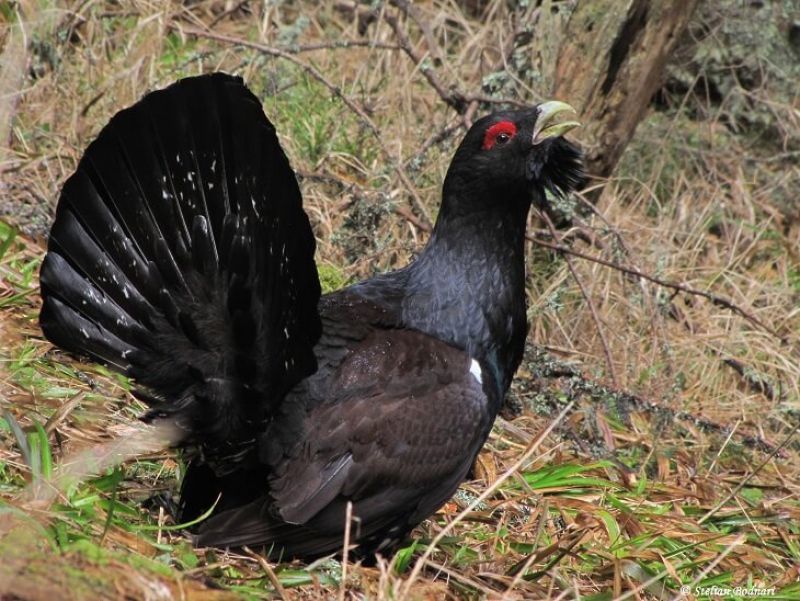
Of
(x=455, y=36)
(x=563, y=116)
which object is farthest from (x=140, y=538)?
(x=455, y=36)

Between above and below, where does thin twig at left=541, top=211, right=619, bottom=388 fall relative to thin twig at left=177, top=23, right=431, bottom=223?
below

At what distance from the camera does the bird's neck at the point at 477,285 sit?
4.42 m

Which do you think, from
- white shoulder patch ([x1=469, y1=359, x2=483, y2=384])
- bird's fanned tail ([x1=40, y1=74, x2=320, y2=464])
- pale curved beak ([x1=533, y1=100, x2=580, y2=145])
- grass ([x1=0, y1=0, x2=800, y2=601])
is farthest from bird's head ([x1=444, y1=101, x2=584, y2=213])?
grass ([x1=0, y1=0, x2=800, y2=601])

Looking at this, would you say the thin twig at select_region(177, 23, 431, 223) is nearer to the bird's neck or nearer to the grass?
the grass

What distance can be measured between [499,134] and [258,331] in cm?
130

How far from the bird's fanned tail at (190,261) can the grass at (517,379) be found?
0.45 meters

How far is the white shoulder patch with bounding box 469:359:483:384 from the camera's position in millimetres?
4312

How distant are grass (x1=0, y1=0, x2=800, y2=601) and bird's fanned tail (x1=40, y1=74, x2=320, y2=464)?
1.46 ft

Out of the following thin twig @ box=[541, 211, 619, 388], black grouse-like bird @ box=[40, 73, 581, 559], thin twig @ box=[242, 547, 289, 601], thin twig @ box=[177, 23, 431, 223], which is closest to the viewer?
thin twig @ box=[242, 547, 289, 601]

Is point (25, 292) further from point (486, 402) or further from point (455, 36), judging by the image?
point (455, 36)

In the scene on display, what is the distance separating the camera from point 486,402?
4.25 m

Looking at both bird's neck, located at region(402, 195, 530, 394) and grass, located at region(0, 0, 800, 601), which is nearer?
grass, located at region(0, 0, 800, 601)

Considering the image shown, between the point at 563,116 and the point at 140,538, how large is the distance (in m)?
2.41

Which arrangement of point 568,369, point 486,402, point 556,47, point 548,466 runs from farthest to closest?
1. point 556,47
2. point 568,369
3. point 548,466
4. point 486,402
